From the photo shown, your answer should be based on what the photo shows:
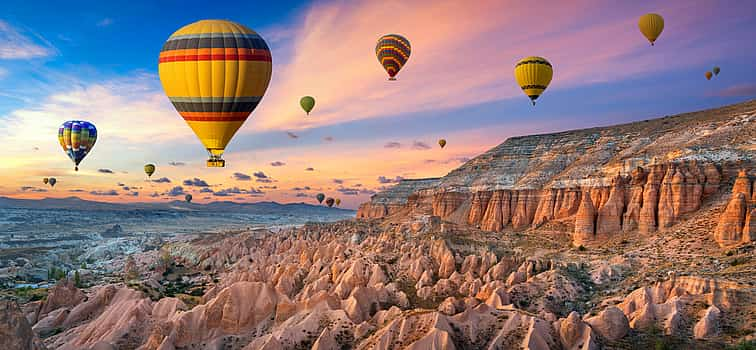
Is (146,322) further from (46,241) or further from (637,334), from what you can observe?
(46,241)

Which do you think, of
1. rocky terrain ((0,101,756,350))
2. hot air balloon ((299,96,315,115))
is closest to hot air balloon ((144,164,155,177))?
rocky terrain ((0,101,756,350))

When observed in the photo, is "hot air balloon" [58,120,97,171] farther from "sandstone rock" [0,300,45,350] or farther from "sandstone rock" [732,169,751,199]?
"sandstone rock" [732,169,751,199]

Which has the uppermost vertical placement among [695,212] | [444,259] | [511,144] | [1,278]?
[511,144]

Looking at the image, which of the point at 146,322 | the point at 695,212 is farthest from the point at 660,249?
the point at 146,322

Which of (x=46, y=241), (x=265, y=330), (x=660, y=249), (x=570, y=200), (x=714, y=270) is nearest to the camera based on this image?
(x=265, y=330)

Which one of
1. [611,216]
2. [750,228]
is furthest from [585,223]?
[750,228]

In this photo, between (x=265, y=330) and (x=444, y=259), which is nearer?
(x=265, y=330)
